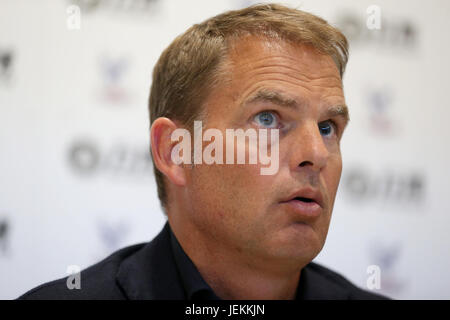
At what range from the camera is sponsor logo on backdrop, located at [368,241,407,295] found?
254cm

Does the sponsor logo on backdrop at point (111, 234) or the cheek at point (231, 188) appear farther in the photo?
the sponsor logo on backdrop at point (111, 234)

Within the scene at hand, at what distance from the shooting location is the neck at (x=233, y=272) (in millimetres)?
1423

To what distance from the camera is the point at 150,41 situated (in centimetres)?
232

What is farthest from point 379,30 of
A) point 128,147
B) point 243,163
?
point 243,163

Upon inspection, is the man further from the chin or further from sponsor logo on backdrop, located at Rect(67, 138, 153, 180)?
sponsor logo on backdrop, located at Rect(67, 138, 153, 180)

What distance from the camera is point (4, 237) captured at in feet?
6.81

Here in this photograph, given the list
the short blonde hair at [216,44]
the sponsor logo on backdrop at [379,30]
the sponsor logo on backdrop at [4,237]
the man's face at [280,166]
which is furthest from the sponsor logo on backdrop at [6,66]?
the sponsor logo on backdrop at [379,30]

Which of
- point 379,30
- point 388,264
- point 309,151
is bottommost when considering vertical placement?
point 388,264

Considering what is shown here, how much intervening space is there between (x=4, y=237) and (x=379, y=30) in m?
2.00

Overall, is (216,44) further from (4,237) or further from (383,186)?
(383,186)

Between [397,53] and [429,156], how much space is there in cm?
56

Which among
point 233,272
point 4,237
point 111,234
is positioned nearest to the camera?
point 233,272

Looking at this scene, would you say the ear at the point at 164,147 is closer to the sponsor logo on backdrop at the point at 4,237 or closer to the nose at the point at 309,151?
the nose at the point at 309,151

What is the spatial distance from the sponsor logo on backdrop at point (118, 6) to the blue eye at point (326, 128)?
1.18 metres
